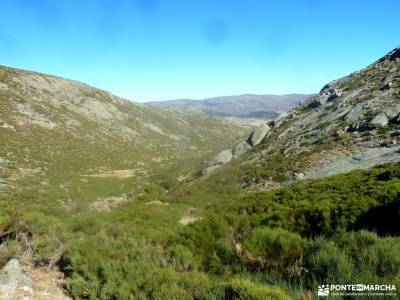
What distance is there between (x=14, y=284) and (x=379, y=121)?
34.2 m

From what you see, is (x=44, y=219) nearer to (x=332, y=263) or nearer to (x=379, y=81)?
(x=332, y=263)

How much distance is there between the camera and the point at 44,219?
47.2 feet

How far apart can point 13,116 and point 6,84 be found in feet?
60.0

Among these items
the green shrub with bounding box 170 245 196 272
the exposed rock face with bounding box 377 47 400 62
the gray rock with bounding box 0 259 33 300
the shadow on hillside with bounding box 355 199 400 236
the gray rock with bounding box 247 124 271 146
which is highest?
the exposed rock face with bounding box 377 47 400 62

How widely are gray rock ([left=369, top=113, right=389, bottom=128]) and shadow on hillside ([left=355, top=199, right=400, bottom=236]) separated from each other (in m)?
25.1

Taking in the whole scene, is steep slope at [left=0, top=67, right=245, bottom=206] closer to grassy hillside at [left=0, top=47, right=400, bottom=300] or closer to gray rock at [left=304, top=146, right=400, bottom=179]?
grassy hillside at [left=0, top=47, right=400, bottom=300]

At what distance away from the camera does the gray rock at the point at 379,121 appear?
34.1 m

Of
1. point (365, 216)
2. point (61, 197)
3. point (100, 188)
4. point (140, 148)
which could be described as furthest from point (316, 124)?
point (140, 148)

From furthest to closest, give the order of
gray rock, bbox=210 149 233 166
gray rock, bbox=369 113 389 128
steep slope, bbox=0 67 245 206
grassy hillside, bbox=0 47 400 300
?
1. gray rock, bbox=210 149 233 166
2. steep slope, bbox=0 67 245 206
3. gray rock, bbox=369 113 389 128
4. grassy hillside, bbox=0 47 400 300

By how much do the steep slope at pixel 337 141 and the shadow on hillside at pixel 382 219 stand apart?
1535cm

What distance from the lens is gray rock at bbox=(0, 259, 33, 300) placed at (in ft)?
28.5

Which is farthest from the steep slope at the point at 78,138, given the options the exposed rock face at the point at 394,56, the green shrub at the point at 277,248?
the exposed rock face at the point at 394,56

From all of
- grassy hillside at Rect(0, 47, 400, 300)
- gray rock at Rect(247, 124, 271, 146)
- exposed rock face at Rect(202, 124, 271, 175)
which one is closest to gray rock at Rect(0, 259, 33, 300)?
grassy hillside at Rect(0, 47, 400, 300)

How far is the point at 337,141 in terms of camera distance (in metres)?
34.7
